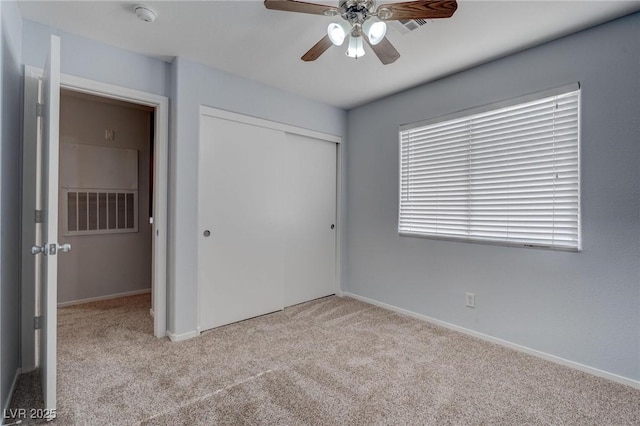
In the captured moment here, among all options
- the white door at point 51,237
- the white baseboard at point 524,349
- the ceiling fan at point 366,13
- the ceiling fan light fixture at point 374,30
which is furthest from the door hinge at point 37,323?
the white baseboard at point 524,349

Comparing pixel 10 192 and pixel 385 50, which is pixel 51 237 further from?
pixel 385 50

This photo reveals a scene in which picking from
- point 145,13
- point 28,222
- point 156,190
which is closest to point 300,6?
point 145,13

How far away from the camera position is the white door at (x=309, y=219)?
145 inches

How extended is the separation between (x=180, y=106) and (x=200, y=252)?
1292 millimetres

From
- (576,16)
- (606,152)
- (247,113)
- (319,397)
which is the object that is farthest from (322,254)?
(576,16)

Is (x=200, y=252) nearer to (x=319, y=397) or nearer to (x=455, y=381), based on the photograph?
(x=319, y=397)

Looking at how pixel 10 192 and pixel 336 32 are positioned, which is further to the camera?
pixel 10 192

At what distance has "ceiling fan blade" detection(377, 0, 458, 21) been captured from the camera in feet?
5.04

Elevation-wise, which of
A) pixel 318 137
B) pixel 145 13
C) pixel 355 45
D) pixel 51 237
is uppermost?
pixel 145 13

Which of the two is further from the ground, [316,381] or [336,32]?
[336,32]

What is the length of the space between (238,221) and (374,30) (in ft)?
6.89

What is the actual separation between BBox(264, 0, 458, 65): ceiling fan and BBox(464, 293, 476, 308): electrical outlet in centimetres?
217

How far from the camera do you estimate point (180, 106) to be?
2.73 m

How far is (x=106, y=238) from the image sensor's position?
13.0 feet
